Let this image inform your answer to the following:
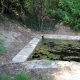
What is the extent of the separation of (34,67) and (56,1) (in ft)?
28.6

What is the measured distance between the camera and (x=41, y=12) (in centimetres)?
1200

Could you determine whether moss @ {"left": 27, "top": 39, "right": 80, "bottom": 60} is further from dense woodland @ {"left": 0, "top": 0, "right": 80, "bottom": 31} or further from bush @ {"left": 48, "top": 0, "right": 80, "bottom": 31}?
bush @ {"left": 48, "top": 0, "right": 80, "bottom": 31}

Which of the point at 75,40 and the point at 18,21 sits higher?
the point at 18,21

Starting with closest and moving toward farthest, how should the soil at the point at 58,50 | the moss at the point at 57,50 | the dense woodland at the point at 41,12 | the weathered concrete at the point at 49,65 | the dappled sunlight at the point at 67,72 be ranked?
the dappled sunlight at the point at 67,72
the weathered concrete at the point at 49,65
the soil at the point at 58,50
the moss at the point at 57,50
the dense woodland at the point at 41,12

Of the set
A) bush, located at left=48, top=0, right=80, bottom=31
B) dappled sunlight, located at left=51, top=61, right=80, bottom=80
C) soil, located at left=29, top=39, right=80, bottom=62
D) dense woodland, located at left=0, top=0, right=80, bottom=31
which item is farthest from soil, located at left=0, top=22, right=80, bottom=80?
soil, located at left=29, top=39, right=80, bottom=62

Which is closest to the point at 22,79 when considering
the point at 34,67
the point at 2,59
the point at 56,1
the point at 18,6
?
the point at 34,67

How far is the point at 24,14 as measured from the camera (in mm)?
12414

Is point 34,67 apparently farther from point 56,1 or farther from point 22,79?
point 56,1

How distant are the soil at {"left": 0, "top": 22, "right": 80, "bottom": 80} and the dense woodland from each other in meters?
0.50

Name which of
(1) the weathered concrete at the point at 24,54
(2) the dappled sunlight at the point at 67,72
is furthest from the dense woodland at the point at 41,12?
(2) the dappled sunlight at the point at 67,72

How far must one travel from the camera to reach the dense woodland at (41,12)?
39.1 ft

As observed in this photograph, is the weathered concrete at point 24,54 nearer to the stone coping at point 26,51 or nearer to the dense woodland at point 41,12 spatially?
the stone coping at point 26,51

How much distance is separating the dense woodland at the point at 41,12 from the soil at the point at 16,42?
50cm

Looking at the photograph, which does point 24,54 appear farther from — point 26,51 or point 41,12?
point 41,12
